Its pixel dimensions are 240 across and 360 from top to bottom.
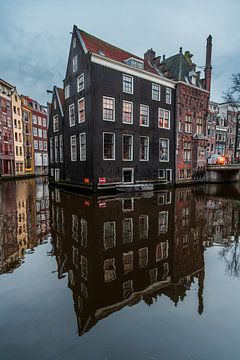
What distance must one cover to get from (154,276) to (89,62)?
19.9 m

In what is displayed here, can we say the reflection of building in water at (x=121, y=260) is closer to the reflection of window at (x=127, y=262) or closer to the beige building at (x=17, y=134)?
the reflection of window at (x=127, y=262)

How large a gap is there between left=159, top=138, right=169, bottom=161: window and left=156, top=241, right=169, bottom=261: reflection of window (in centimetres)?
1964

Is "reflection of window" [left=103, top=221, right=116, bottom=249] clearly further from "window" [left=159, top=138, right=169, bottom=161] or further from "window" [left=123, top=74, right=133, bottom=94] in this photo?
"window" [left=159, top=138, right=169, bottom=161]

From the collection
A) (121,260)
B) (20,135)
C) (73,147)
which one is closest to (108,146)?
(73,147)

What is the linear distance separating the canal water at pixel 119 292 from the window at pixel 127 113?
15.5 meters

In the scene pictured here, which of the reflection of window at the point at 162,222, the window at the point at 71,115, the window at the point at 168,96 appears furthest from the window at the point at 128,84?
the reflection of window at the point at 162,222

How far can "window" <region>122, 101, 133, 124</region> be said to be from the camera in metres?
21.6

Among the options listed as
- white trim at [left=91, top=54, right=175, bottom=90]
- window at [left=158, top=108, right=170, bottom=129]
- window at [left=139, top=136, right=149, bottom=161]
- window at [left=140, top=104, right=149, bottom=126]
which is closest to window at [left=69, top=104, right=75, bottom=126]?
white trim at [left=91, top=54, right=175, bottom=90]

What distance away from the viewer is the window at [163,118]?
2528 centimetres

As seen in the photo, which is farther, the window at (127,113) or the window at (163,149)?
the window at (163,149)

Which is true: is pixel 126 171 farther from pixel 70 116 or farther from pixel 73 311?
pixel 73 311

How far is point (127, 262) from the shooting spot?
5.55 m

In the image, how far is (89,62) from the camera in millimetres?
18922

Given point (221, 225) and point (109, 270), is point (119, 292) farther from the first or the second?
point (221, 225)
